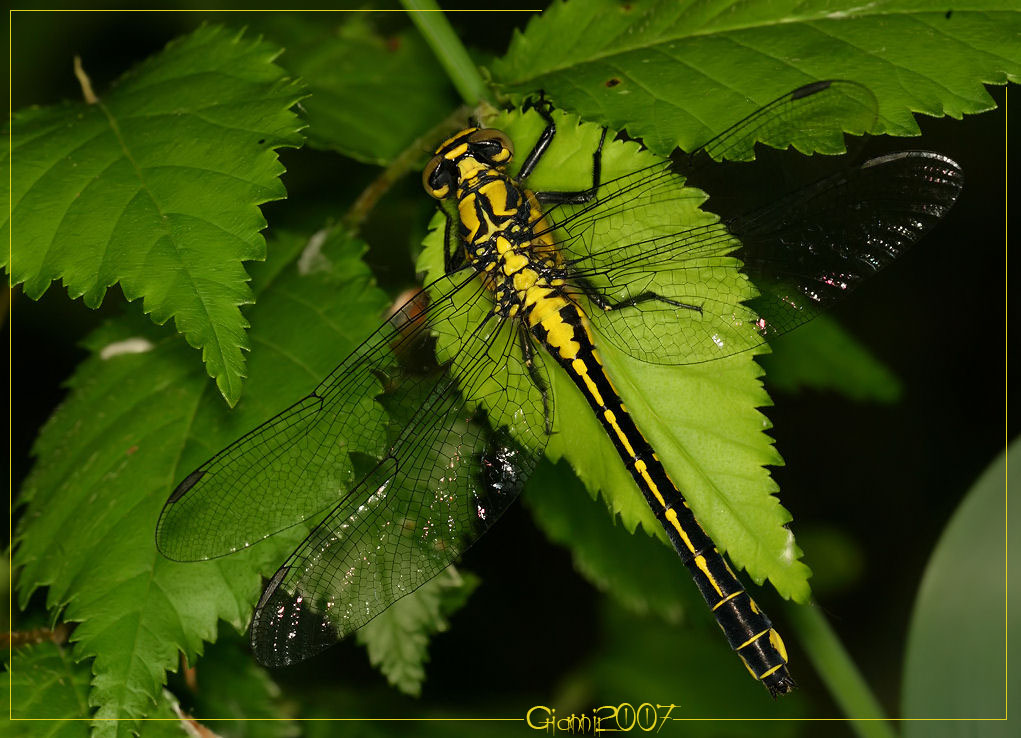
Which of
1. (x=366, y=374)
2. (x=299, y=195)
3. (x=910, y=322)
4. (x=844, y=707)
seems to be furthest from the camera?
(x=910, y=322)

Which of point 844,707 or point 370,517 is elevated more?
point 370,517

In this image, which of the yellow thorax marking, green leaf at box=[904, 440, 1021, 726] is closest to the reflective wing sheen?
the yellow thorax marking

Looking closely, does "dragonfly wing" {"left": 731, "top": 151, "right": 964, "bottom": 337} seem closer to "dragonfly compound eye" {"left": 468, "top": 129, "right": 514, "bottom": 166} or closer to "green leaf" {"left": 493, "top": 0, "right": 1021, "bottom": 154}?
A: "green leaf" {"left": 493, "top": 0, "right": 1021, "bottom": 154}

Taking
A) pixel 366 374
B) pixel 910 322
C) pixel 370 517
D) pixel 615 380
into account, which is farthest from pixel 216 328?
pixel 910 322

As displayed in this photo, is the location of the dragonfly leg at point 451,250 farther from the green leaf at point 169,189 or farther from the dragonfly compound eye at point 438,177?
the green leaf at point 169,189

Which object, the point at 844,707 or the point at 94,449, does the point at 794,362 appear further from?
the point at 94,449

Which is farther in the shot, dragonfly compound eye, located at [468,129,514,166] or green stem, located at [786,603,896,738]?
green stem, located at [786,603,896,738]

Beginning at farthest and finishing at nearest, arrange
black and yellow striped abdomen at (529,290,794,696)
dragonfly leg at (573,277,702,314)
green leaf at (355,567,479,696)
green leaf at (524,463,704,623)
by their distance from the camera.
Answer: green leaf at (524,463,704,623), green leaf at (355,567,479,696), dragonfly leg at (573,277,702,314), black and yellow striped abdomen at (529,290,794,696)
